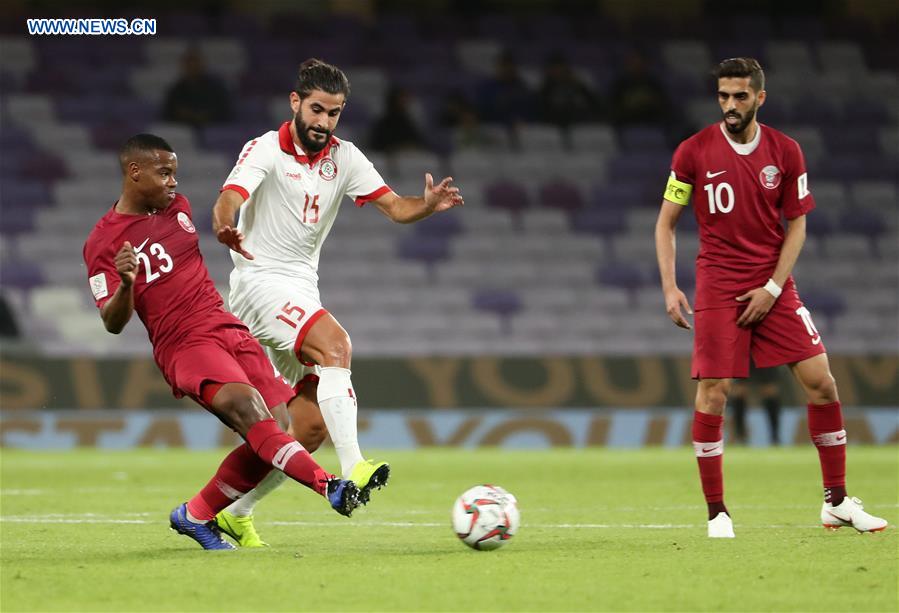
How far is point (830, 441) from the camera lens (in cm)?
662

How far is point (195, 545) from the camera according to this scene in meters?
6.19

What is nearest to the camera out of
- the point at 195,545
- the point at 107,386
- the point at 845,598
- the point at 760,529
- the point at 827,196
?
the point at 845,598

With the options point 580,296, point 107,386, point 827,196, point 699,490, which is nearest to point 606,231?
point 580,296

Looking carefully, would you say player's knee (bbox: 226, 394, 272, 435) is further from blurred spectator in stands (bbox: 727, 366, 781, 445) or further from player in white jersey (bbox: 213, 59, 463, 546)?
blurred spectator in stands (bbox: 727, 366, 781, 445)

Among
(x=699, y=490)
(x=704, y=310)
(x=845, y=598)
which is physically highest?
(x=704, y=310)

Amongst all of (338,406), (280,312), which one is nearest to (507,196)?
(280,312)

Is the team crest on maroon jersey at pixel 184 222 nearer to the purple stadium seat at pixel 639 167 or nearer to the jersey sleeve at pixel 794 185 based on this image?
the jersey sleeve at pixel 794 185

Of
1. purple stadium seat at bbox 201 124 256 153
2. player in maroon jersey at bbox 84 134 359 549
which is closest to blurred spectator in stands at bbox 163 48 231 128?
purple stadium seat at bbox 201 124 256 153

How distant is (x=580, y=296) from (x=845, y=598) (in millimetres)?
13162

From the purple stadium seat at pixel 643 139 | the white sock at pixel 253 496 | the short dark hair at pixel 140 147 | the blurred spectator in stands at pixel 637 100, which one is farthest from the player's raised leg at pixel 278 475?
the blurred spectator in stands at pixel 637 100

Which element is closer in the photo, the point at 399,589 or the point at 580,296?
the point at 399,589

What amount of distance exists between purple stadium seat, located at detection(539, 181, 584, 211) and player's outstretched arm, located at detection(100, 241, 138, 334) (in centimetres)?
1328

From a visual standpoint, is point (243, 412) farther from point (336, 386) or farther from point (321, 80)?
point (321, 80)

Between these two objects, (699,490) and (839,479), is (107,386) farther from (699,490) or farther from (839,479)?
(839,479)
